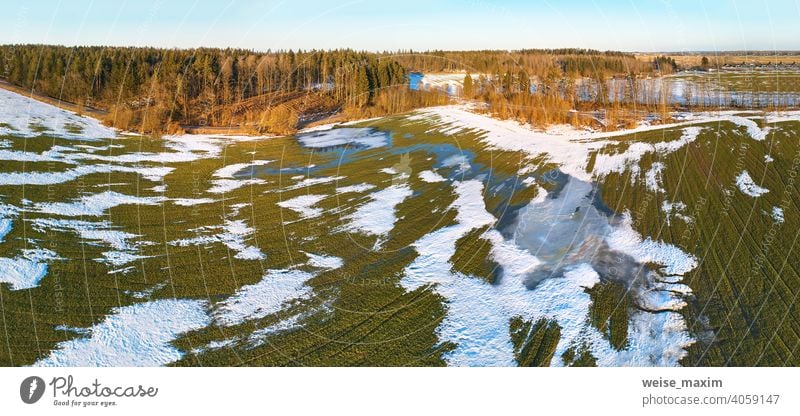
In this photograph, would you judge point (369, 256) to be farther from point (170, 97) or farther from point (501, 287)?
point (170, 97)

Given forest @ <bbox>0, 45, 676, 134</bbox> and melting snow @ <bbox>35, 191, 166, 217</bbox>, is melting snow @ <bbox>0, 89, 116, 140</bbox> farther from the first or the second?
melting snow @ <bbox>35, 191, 166, 217</bbox>

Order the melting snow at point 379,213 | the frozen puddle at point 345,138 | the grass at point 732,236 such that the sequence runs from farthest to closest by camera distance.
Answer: the frozen puddle at point 345,138, the melting snow at point 379,213, the grass at point 732,236

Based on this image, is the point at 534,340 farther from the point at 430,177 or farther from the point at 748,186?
the point at 748,186

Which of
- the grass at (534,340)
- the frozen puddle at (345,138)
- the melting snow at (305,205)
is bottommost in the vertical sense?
the grass at (534,340)
